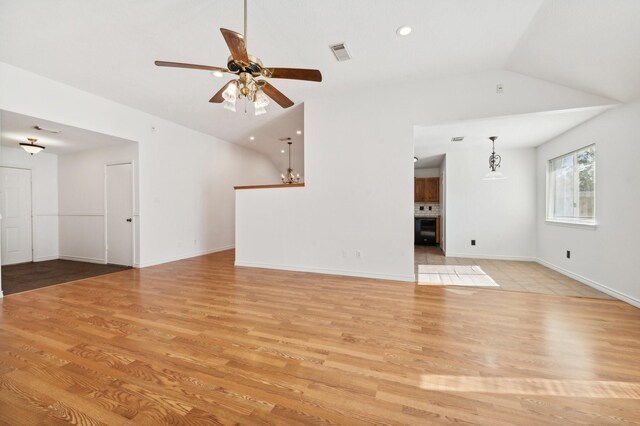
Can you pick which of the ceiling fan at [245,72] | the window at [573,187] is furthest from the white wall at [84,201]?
the window at [573,187]

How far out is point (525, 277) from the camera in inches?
165

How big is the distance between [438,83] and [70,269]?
290 inches

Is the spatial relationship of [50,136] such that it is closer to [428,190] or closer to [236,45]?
[236,45]

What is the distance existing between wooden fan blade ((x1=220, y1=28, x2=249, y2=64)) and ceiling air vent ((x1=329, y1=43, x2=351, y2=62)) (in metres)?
1.49

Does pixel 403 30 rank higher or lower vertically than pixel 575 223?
higher

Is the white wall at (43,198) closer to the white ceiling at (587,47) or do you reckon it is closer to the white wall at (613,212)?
the white ceiling at (587,47)

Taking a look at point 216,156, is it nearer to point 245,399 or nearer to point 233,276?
point 233,276

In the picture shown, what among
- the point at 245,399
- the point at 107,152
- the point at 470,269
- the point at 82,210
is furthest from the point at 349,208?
the point at 82,210

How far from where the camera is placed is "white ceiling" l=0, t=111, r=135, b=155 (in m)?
3.77

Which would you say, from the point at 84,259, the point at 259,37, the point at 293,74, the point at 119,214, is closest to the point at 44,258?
the point at 84,259

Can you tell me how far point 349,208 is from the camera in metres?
4.35

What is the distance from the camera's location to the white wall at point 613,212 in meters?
2.99

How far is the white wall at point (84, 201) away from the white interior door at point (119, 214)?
193 mm

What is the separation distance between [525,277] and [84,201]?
896 cm
